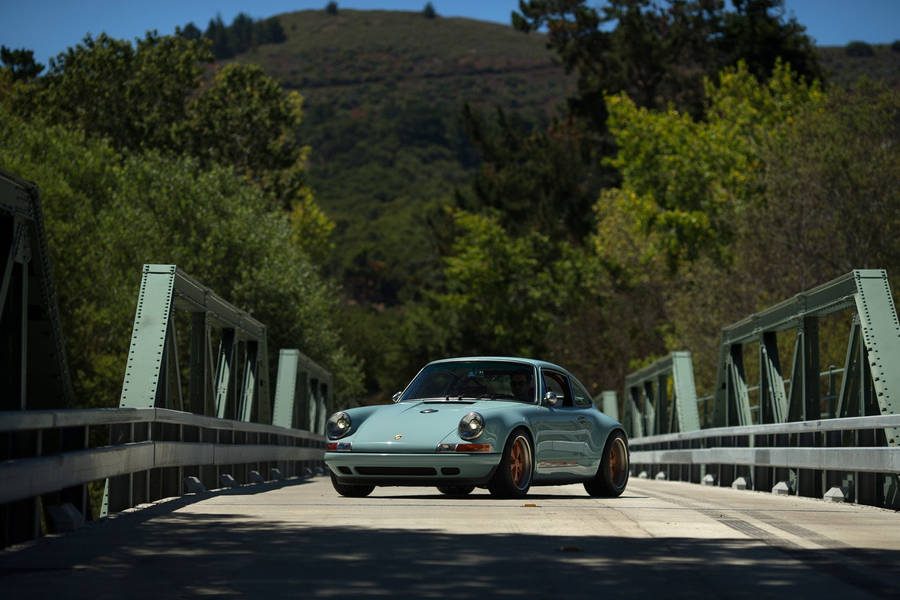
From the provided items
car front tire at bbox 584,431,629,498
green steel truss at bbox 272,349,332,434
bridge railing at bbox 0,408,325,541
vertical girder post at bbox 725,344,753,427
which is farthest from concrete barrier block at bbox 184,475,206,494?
green steel truss at bbox 272,349,332,434

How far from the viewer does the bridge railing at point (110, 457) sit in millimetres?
8500

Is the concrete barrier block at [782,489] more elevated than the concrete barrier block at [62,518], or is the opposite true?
the concrete barrier block at [782,489]

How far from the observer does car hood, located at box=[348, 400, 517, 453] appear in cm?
1310

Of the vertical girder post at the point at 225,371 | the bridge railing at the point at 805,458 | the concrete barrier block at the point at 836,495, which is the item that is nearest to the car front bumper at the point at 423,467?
the bridge railing at the point at 805,458

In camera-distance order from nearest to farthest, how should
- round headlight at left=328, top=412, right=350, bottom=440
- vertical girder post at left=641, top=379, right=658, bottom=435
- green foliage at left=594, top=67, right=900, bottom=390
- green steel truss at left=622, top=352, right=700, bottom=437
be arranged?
round headlight at left=328, top=412, right=350, bottom=440 → green steel truss at left=622, top=352, right=700, bottom=437 → vertical girder post at left=641, top=379, right=658, bottom=435 → green foliage at left=594, top=67, right=900, bottom=390

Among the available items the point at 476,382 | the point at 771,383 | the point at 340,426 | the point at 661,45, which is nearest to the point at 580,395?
the point at 476,382

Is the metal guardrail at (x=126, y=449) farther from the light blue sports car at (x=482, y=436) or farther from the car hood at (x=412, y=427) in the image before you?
the car hood at (x=412, y=427)

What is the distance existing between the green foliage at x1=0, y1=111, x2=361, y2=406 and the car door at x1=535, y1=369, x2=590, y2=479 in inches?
1346

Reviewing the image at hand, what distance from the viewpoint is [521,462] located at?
45.1ft

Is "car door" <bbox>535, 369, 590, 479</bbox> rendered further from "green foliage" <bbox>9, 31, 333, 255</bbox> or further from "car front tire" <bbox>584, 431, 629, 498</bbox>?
"green foliage" <bbox>9, 31, 333, 255</bbox>

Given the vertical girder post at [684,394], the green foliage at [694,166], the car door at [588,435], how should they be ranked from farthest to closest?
the green foliage at [694,166]
the vertical girder post at [684,394]
the car door at [588,435]

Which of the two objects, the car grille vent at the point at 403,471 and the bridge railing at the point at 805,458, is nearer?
the bridge railing at the point at 805,458

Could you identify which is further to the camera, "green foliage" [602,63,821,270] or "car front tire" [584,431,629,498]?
"green foliage" [602,63,821,270]

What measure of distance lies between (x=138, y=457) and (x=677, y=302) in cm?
3914
